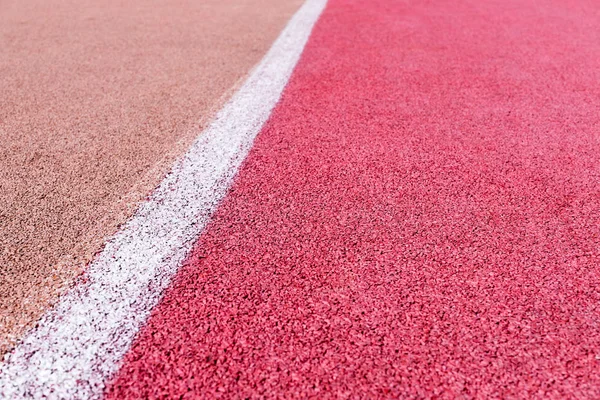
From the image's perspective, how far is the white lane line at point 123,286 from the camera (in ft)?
3.99

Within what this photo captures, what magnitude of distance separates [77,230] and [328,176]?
0.94 meters

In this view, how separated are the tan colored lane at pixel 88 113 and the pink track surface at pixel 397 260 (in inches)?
15.1

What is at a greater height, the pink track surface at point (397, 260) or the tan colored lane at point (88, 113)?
the tan colored lane at point (88, 113)

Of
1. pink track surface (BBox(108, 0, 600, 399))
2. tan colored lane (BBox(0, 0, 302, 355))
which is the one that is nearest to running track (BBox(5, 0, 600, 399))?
pink track surface (BBox(108, 0, 600, 399))

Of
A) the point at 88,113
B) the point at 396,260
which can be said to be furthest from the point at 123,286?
the point at 88,113

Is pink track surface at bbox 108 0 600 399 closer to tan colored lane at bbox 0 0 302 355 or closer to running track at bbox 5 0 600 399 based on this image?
running track at bbox 5 0 600 399

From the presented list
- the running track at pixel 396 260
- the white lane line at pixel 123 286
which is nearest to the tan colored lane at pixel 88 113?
the white lane line at pixel 123 286

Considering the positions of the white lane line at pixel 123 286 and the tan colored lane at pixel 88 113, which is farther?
the tan colored lane at pixel 88 113

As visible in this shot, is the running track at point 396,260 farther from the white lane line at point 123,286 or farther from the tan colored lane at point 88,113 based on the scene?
the tan colored lane at point 88,113

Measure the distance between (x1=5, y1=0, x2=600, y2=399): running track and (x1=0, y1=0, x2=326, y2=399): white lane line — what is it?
5 centimetres

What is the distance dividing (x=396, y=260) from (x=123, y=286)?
81 centimetres

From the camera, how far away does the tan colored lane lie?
1.62 meters

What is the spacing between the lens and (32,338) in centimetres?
130

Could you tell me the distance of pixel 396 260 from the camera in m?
1.62
